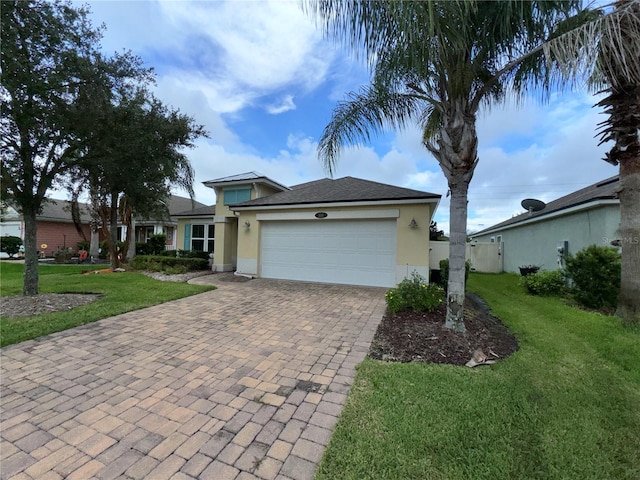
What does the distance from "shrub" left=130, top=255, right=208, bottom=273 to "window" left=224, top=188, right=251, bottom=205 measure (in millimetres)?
3256

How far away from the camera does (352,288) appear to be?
9695mm

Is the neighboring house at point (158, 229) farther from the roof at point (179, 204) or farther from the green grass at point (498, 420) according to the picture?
the green grass at point (498, 420)

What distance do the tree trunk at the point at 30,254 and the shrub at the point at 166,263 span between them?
6.08m

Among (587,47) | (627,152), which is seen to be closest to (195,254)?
(587,47)

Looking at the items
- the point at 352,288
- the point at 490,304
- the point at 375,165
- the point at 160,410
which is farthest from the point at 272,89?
the point at 160,410

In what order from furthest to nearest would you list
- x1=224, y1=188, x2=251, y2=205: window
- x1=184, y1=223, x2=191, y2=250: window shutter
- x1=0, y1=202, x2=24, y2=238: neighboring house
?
1. x1=0, y1=202, x2=24, y2=238: neighboring house
2. x1=184, y1=223, x2=191, y2=250: window shutter
3. x1=224, y1=188, x2=251, y2=205: window

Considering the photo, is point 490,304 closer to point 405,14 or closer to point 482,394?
point 482,394

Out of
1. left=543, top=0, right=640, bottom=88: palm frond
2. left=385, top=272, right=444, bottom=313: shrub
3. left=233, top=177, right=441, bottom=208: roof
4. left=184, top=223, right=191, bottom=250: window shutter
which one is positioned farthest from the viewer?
left=184, top=223, right=191, bottom=250: window shutter

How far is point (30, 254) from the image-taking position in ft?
23.3

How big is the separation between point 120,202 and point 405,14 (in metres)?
16.0

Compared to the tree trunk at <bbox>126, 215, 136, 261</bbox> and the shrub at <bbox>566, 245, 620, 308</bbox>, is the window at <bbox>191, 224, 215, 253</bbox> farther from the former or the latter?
the shrub at <bbox>566, 245, 620, 308</bbox>

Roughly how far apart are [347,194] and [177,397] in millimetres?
8935

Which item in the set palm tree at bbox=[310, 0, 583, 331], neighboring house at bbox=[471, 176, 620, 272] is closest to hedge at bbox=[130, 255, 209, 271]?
palm tree at bbox=[310, 0, 583, 331]

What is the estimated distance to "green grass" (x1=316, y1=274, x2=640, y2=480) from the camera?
2170mm
